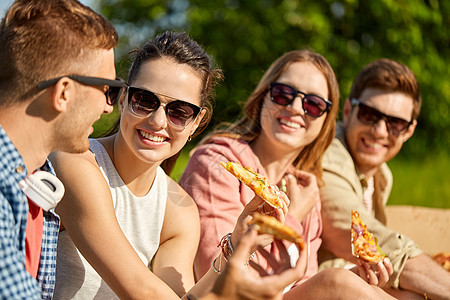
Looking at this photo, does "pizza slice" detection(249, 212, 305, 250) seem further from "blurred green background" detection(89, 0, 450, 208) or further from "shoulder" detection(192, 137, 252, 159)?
"blurred green background" detection(89, 0, 450, 208)

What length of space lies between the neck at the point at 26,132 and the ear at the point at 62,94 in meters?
0.07

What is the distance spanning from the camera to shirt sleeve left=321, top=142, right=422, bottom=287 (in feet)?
11.6

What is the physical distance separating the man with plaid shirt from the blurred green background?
8.21m

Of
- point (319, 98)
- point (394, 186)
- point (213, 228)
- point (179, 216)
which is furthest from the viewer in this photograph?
point (394, 186)

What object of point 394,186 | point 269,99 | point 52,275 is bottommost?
point 394,186

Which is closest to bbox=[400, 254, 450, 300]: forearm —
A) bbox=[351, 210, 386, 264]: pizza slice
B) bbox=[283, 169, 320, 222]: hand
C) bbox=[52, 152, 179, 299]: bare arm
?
bbox=[351, 210, 386, 264]: pizza slice

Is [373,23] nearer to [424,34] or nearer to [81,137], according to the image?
[424,34]

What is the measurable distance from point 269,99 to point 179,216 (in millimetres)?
1069

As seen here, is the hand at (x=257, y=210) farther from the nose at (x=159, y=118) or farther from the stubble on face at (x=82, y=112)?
the stubble on face at (x=82, y=112)

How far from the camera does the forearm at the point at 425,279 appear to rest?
3.49m

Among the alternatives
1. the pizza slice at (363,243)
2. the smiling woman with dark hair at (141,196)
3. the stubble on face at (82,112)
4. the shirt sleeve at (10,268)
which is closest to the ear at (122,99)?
the smiling woman with dark hair at (141,196)

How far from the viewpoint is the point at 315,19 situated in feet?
34.0

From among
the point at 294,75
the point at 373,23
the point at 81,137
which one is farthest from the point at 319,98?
the point at 373,23

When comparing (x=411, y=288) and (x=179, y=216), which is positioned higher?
(x=179, y=216)
